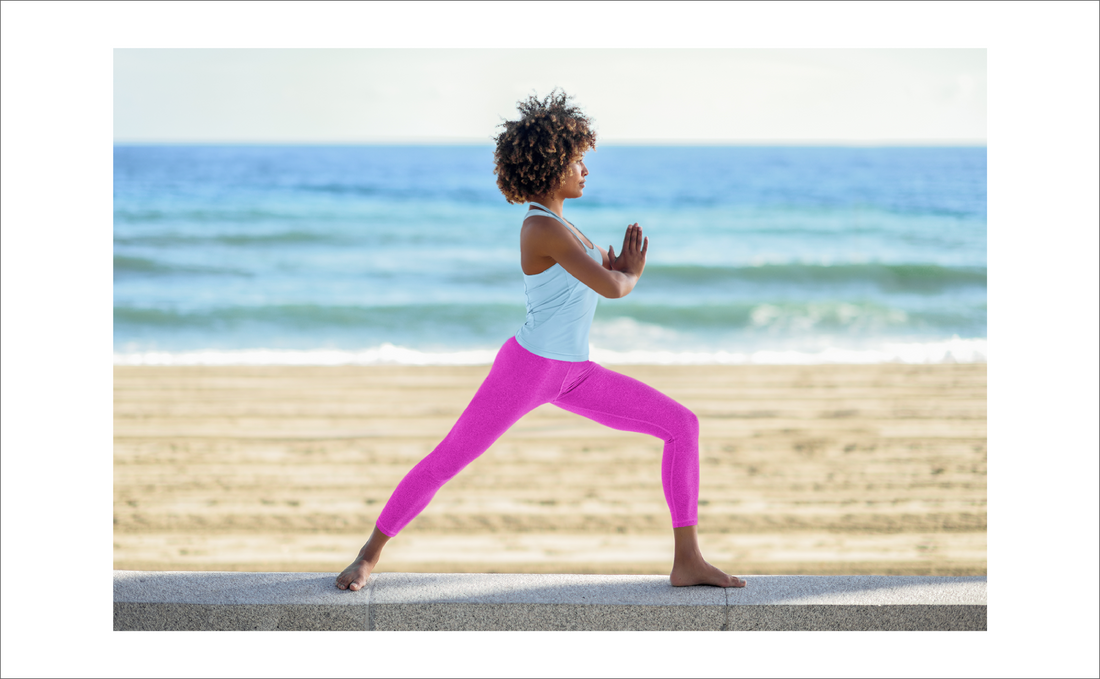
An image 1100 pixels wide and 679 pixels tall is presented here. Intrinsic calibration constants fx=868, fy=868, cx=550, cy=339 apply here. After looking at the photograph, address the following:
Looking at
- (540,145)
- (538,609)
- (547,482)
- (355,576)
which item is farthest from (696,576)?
(547,482)

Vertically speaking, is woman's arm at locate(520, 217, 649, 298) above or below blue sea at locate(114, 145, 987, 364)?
below

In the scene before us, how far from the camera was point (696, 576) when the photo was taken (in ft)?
9.39

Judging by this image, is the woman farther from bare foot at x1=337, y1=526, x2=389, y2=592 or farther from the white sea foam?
the white sea foam

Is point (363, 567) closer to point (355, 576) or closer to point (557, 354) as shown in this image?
point (355, 576)

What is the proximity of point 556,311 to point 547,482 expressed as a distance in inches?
106

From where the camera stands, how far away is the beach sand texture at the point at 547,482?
414 centimetres

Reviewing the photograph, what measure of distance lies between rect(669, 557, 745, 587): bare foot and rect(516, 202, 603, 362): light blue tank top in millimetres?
792

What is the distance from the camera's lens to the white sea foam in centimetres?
977

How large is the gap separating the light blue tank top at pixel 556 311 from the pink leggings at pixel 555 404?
4 centimetres

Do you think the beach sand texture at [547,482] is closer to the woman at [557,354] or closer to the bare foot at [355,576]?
the bare foot at [355,576]

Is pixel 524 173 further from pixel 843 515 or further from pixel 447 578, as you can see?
pixel 843 515

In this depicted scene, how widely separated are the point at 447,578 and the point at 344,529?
1.69m

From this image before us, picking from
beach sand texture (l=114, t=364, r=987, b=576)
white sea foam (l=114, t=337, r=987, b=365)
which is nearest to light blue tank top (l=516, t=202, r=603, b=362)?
beach sand texture (l=114, t=364, r=987, b=576)

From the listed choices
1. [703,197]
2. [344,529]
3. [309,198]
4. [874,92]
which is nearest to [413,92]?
[309,198]
